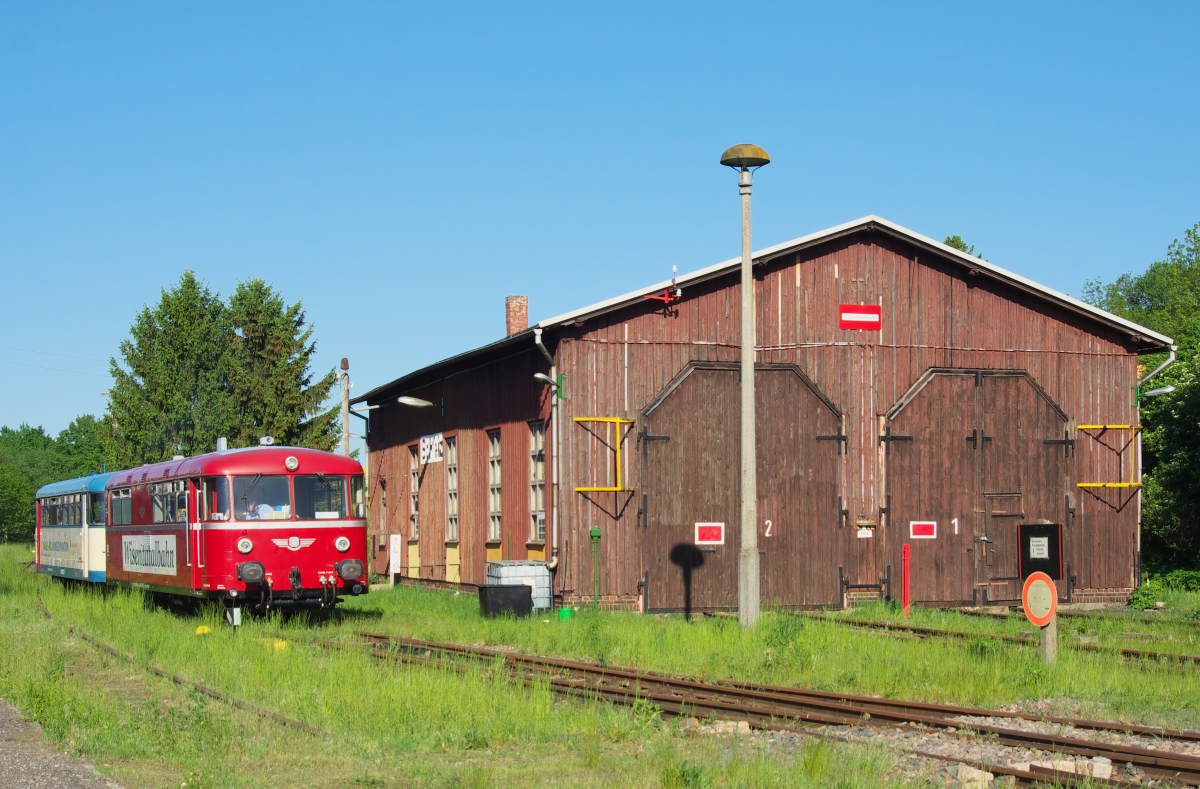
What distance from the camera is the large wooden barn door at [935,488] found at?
2311cm

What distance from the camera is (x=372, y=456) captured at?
3481 centimetres

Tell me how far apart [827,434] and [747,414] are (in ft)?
20.6

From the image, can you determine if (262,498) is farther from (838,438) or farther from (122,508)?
(838,438)

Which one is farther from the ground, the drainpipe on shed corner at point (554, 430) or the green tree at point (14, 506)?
the drainpipe on shed corner at point (554, 430)

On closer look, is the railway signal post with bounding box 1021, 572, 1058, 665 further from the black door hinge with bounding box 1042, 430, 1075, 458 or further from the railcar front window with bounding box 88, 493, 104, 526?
the railcar front window with bounding box 88, 493, 104, 526

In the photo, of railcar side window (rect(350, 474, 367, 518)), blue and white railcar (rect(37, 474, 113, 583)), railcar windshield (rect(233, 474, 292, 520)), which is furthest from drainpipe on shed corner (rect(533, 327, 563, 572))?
blue and white railcar (rect(37, 474, 113, 583))

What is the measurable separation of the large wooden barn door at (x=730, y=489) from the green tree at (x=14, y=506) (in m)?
77.5

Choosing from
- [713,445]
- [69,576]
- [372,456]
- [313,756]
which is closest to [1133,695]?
[313,756]

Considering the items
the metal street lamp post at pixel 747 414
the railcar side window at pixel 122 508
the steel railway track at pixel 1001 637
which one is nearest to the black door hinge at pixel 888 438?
the steel railway track at pixel 1001 637

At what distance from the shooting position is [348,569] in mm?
18859

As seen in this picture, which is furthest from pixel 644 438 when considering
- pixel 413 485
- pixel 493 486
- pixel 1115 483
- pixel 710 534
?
pixel 413 485

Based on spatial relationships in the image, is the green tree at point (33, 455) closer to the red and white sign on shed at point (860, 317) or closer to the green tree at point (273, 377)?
the green tree at point (273, 377)

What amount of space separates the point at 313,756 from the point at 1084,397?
1979cm

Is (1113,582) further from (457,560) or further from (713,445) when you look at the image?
(457,560)
